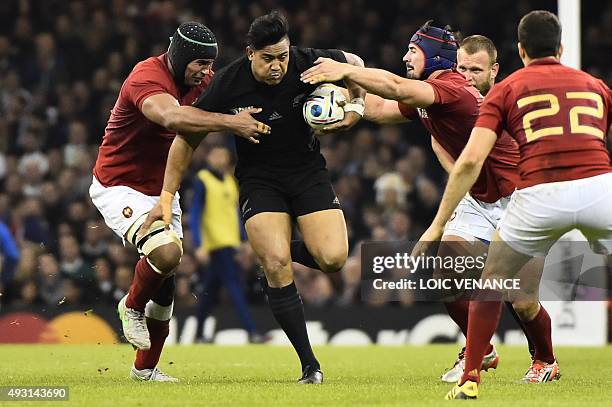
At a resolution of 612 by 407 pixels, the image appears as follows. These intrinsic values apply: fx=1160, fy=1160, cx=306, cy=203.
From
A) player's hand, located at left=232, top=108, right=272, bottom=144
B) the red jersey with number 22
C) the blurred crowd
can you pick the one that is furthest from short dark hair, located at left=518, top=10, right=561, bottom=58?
the blurred crowd

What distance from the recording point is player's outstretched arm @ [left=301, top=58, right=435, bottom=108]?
6887mm

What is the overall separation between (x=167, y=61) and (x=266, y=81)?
0.79 meters

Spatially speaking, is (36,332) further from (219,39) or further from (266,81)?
(266,81)

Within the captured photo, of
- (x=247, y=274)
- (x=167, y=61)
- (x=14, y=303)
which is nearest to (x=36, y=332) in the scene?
(x=14, y=303)

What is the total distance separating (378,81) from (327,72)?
0.34 metres

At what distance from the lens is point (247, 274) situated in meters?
14.9

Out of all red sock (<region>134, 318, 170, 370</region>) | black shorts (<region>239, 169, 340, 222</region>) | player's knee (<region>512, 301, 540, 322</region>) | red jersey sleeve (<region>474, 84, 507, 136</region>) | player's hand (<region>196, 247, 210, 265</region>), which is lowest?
player's hand (<region>196, 247, 210, 265</region>)

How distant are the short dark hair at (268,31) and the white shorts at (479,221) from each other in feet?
6.13

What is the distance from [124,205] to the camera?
7750mm

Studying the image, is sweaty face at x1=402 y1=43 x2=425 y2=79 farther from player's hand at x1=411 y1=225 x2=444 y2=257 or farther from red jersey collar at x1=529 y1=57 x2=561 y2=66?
player's hand at x1=411 y1=225 x2=444 y2=257

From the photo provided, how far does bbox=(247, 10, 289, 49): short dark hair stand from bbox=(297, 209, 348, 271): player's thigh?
116cm

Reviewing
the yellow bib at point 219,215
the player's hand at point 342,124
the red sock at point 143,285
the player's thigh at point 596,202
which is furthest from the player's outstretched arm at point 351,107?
the yellow bib at point 219,215

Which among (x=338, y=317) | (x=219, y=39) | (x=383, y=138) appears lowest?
(x=338, y=317)

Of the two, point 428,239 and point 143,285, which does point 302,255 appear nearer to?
point 143,285
